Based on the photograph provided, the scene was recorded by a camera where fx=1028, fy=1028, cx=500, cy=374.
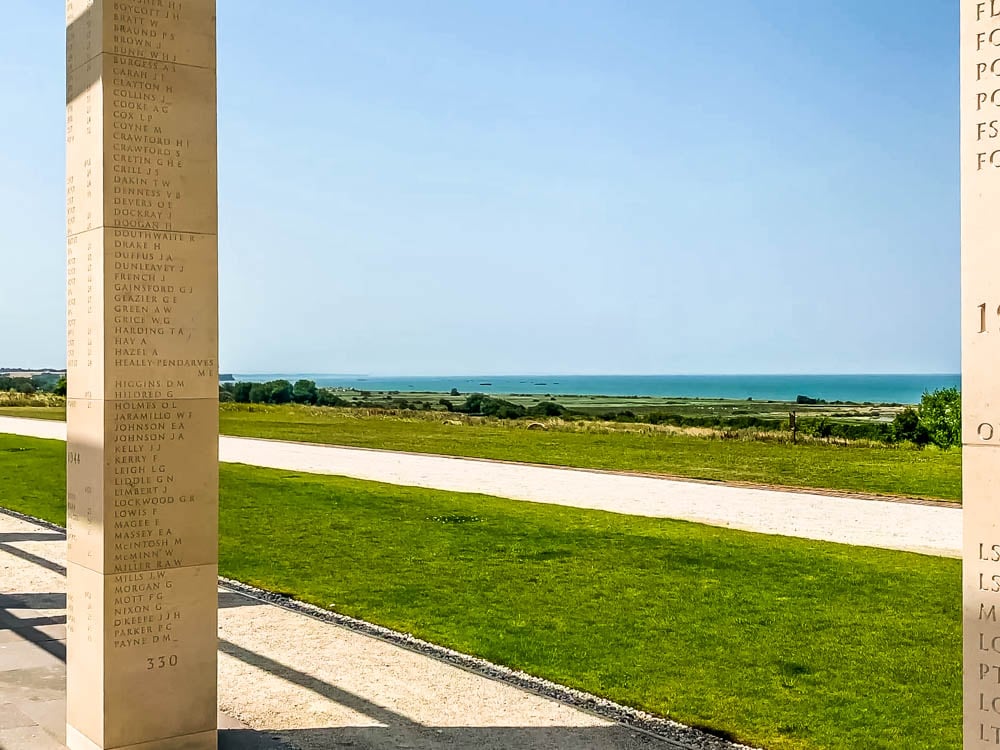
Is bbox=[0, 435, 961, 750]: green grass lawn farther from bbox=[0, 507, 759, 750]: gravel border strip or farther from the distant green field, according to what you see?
the distant green field

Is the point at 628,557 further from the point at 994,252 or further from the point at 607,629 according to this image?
the point at 994,252

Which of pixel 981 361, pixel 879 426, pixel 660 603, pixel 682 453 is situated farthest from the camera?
pixel 879 426

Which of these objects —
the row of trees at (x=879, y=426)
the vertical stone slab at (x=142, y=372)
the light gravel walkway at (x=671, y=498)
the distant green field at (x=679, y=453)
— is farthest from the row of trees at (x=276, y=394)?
the vertical stone slab at (x=142, y=372)

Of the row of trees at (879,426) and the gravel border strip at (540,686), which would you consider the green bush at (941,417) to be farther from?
the gravel border strip at (540,686)

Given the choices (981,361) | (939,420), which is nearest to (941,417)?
(939,420)

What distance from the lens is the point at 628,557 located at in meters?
11.6

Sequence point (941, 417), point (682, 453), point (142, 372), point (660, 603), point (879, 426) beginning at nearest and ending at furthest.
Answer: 1. point (142, 372)
2. point (660, 603)
3. point (682, 453)
4. point (941, 417)
5. point (879, 426)

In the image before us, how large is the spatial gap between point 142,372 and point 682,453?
22963 mm

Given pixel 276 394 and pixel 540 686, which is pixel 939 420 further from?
pixel 276 394

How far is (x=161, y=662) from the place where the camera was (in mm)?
5012

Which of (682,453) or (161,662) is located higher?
(161,662)

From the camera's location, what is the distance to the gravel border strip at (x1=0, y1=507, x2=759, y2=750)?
5719 millimetres

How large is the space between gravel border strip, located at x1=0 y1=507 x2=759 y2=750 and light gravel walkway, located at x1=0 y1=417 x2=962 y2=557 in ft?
23.4

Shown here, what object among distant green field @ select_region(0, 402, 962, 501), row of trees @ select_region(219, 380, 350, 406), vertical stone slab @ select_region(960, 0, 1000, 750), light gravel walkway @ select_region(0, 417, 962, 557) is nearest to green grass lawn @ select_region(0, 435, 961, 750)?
light gravel walkway @ select_region(0, 417, 962, 557)
